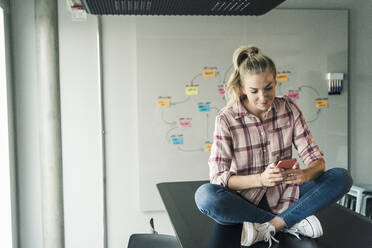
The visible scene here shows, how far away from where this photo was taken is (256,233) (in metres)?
1.22

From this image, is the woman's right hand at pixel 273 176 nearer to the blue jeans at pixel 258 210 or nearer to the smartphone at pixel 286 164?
the smartphone at pixel 286 164

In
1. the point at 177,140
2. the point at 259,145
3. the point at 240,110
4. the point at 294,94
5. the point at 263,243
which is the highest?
the point at 294,94

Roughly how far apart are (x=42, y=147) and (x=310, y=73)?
7.84 feet

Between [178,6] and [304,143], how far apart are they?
Result: 2.63 ft

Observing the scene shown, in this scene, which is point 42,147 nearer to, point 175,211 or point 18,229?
point 18,229

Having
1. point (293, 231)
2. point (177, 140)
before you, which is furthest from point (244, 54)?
point (177, 140)

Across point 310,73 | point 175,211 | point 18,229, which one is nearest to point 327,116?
point 310,73

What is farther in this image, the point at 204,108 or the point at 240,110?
the point at 204,108

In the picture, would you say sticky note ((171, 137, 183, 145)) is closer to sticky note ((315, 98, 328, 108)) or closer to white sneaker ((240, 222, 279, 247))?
sticky note ((315, 98, 328, 108))

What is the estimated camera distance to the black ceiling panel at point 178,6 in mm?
1363

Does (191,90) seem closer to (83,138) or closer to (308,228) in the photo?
(83,138)

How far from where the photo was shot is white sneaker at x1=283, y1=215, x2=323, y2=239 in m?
1.26

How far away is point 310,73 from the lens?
3.38m

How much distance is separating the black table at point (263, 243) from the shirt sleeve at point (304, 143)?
24cm
